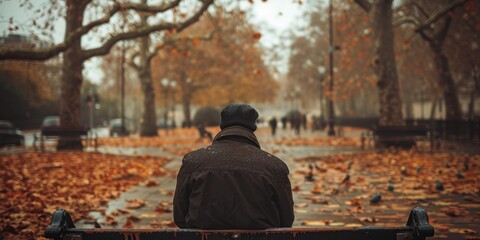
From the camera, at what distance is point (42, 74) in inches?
2021

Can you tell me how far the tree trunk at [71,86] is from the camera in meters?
17.8

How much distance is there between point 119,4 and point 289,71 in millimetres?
42148

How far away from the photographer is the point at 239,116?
2.92 metres

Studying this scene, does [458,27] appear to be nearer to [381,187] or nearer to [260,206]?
[381,187]

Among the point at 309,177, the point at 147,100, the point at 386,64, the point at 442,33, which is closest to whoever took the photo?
the point at 309,177

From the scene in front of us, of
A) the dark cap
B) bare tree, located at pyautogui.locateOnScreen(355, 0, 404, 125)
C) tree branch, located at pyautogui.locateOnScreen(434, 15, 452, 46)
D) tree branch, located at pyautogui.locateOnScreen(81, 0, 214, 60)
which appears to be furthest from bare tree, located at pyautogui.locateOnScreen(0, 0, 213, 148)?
tree branch, located at pyautogui.locateOnScreen(434, 15, 452, 46)

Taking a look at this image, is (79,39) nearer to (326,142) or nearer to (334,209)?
(326,142)

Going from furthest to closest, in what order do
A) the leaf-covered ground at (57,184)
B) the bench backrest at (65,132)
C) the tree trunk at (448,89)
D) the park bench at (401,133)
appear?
the tree trunk at (448,89), the bench backrest at (65,132), the park bench at (401,133), the leaf-covered ground at (57,184)

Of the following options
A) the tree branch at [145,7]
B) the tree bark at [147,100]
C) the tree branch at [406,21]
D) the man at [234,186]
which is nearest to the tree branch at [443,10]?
the tree branch at [406,21]

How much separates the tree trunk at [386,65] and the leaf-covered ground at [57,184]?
9.08m

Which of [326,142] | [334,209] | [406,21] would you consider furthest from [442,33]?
[334,209]

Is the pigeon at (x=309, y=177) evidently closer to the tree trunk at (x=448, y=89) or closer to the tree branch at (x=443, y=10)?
the tree branch at (x=443, y=10)

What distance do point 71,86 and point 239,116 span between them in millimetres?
16761

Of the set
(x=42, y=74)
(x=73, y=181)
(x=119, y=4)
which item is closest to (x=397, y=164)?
(x=73, y=181)
